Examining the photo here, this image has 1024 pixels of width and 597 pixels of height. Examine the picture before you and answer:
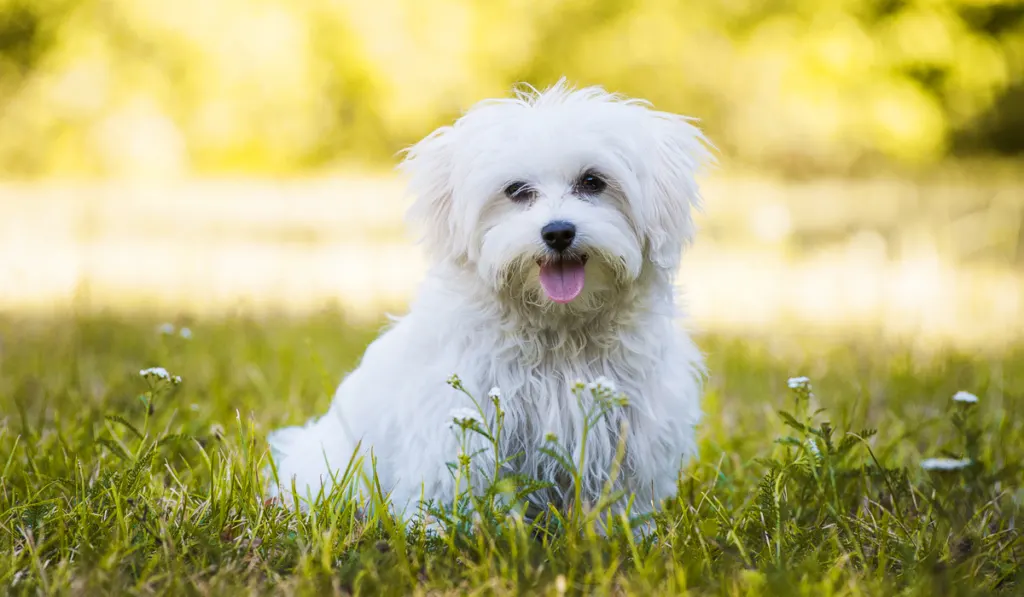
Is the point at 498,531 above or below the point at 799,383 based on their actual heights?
below

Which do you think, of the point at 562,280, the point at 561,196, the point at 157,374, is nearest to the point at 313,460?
the point at 157,374

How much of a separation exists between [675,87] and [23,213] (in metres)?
10.4

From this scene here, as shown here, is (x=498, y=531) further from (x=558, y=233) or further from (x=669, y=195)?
(x=669, y=195)

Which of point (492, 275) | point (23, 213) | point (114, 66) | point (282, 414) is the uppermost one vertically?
point (114, 66)

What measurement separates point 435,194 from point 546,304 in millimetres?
543

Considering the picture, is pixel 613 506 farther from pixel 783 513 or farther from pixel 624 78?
pixel 624 78

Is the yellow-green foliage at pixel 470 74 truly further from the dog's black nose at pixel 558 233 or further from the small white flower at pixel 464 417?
the small white flower at pixel 464 417

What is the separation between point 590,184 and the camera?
9.21 ft

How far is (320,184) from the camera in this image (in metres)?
15.8

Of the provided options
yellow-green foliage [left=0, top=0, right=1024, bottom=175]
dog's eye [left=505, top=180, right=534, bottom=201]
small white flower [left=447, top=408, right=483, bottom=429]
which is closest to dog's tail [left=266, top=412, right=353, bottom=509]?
small white flower [left=447, top=408, right=483, bottom=429]

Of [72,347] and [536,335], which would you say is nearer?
[536,335]

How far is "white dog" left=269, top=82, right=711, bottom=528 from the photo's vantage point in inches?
106

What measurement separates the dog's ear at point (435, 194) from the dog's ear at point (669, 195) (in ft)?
1.95

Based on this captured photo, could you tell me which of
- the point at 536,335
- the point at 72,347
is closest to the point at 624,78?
the point at 72,347
